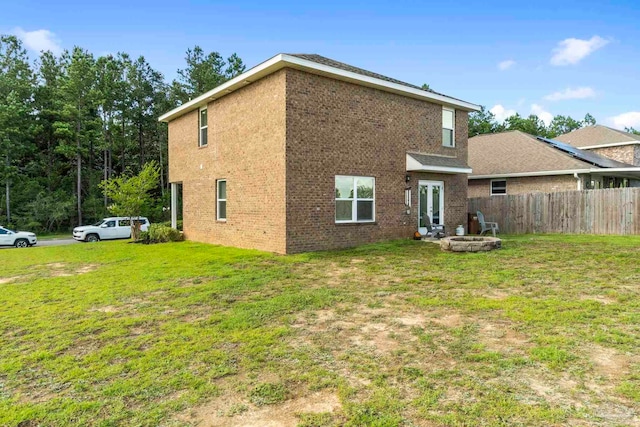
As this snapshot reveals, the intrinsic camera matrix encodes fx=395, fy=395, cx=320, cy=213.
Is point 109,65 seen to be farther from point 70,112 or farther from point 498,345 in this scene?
point 498,345

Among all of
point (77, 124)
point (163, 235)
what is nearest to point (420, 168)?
point (163, 235)

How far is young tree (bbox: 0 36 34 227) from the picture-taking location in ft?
99.4

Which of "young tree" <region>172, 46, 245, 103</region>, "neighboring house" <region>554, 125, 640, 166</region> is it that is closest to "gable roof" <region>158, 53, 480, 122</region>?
"neighboring house" <region>554, 125, 640, 166</region>

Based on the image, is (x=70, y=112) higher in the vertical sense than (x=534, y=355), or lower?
higher

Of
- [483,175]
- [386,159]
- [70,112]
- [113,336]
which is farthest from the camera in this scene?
[70,112]

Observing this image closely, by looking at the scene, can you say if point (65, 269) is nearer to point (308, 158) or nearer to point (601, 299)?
point (308, 158)

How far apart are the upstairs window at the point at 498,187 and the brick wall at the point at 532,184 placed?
183 mm

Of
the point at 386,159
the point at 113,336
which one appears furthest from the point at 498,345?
the point at 386,159

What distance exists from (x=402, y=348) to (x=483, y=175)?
759 inches

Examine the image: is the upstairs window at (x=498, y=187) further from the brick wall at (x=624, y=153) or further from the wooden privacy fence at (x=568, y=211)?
the brick wall at (x=624, y=153)

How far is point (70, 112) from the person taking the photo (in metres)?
32.3

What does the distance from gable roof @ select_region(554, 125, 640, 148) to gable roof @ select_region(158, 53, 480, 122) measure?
1706cm

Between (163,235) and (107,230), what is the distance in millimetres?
7941

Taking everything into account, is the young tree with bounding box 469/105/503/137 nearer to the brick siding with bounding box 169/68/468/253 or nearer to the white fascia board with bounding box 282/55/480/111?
the white fascia board with bounding box 282/55/480/111
